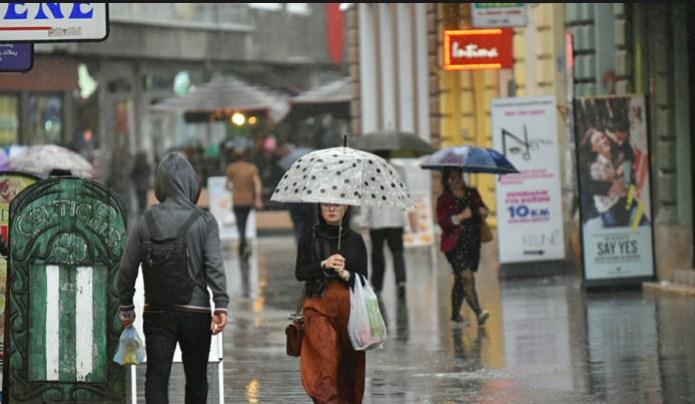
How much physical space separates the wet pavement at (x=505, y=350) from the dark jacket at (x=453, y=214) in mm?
820

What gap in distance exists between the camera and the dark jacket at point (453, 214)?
20.0 m

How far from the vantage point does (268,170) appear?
5047 cm

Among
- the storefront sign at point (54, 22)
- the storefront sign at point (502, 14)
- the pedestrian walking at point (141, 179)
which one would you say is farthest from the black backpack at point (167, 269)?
the pedestrian walking at point (141, 179)

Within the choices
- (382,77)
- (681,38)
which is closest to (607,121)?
(681,38)

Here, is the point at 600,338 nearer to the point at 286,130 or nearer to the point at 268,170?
the point at 268,170

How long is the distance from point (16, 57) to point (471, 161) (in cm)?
719

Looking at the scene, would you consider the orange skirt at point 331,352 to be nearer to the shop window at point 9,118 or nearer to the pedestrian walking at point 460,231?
the pedestrian walking at point 460,231

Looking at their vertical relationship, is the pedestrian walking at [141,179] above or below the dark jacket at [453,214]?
above

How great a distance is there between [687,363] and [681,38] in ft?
30.3

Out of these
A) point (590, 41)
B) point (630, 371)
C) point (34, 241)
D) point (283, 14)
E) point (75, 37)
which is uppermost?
point (283, 14)

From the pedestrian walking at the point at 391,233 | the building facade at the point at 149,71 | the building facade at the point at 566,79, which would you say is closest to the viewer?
the pedestrian walking at the point at 391,233

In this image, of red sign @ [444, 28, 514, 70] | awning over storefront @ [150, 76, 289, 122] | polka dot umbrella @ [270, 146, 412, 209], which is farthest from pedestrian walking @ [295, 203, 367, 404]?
awning over storefront @ [150, 76, 289, 122]

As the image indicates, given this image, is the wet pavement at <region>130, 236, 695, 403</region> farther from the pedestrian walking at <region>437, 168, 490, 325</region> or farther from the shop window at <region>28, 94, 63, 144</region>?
the shop window at <region>28, 94, 63, 144</region>

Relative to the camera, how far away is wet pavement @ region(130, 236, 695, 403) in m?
14.4
